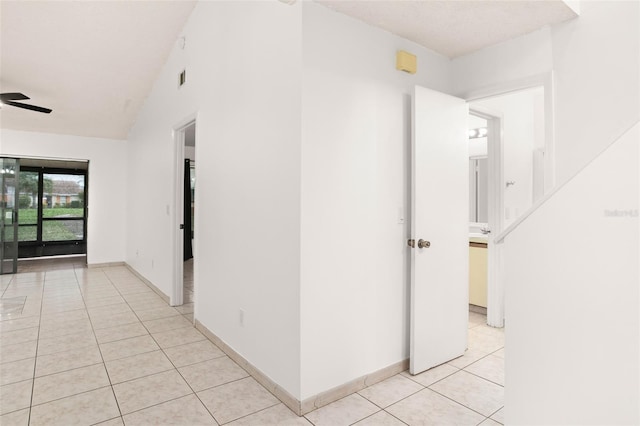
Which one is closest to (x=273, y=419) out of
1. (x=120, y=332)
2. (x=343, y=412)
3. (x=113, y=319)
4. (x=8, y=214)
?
(x=343, y=412)

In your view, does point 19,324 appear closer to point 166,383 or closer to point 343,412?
point 166,383

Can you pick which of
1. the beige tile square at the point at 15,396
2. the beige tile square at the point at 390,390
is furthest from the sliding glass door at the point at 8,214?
the beige tile square at the point at 390,390

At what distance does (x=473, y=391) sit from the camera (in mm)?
2359

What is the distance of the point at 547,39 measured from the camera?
2432 mm

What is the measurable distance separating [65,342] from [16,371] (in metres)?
0.56

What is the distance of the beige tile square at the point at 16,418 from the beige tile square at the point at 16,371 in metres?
0.49

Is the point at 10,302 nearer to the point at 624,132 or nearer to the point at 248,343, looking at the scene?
the point at 248,343

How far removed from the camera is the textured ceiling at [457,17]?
7.05ft

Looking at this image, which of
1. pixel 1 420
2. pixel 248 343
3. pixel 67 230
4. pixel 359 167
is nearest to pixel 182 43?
pixel 359 167

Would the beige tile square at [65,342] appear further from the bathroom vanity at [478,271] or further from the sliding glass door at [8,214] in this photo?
the sliding glass door at [8,214]

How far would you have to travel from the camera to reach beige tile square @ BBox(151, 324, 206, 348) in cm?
314

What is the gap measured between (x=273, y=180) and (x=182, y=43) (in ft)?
8.75

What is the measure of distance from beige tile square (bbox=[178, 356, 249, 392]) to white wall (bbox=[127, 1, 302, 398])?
0.13 m

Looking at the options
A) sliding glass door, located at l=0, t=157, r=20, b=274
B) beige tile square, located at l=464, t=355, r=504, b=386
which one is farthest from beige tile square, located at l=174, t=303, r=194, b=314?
sliding glass door, located at l=0, t=157, r=20, b=274
